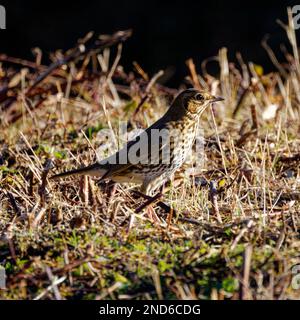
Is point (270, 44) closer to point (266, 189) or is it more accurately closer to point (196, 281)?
point (266, 189)

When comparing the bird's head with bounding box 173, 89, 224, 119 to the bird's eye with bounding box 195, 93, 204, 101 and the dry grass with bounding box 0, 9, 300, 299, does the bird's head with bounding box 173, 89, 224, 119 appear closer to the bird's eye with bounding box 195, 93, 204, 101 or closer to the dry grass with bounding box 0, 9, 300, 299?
the bird's eye with bounding box 195, 93, 204, 101

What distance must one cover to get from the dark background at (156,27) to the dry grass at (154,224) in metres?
5.00

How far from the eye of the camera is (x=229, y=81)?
25.2 ft

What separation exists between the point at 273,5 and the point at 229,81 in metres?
3.79

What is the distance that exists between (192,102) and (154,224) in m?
1.31

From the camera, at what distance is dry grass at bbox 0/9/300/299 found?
10.9ft

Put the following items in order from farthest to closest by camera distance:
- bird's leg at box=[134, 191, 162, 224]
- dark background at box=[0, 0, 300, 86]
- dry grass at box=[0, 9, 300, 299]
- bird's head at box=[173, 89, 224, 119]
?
dark background at box=[0, 0, 300, 86], bird's head at box=[173, 89, 224, 119], bird's leg at box=[134, 191, 162, 224], dry grass at box=[0, 9, 300, 299]

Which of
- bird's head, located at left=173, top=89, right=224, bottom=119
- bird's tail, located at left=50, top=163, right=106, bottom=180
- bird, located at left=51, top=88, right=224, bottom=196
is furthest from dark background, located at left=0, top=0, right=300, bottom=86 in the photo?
bird's tail, located at left=50, top=163, right=106, bottom=180

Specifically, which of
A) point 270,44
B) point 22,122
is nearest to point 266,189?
point 22,122

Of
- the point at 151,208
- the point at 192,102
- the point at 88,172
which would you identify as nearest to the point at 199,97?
the point at 192,102

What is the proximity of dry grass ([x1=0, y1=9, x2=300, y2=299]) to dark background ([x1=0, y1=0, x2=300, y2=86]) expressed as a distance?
4995 mm

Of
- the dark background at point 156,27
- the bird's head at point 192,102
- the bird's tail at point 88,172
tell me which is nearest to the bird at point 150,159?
the bird's tail at point 88,172

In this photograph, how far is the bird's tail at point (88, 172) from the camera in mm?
4340
